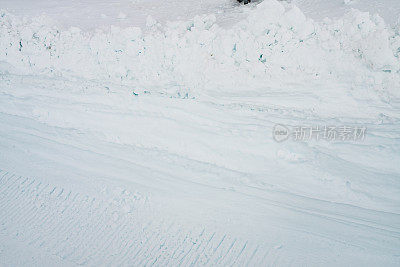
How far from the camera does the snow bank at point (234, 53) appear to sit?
11.8 ft

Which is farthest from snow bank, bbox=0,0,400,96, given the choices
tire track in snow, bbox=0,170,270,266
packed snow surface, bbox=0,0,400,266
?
tire track in snow, bbox=0,170,270,266

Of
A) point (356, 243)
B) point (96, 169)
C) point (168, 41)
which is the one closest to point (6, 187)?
point (96, 169)

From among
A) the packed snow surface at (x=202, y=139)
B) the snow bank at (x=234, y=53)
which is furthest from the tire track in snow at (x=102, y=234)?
the snow bank at (x=234, y=53)

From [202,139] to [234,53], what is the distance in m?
1.53

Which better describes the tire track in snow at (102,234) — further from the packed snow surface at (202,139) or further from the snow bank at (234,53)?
the snow bank at (234,53)

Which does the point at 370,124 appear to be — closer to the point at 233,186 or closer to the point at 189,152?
the point at 233,186

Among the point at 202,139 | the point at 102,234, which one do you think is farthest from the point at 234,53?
the point at 102,234

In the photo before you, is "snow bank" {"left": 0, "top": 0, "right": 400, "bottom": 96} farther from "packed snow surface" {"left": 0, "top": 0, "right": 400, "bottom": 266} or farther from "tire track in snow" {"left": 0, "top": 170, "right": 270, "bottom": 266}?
"tire track in snow" {"left": 0, "top": 170, "right": 270, "bottom": 266}

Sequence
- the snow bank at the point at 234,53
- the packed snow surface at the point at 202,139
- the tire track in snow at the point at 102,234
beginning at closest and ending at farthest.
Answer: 1. the tire track in snow at the point at 102,234
2. the packed snow surface at the point at 202,139
3. the snow bank at the point at 234,53

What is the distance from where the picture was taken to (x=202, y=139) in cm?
309

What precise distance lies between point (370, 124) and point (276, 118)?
989 millimetres

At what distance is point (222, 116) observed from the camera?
3.36 m

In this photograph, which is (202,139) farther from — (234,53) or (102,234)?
(234,53)

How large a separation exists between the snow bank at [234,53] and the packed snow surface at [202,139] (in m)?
0.02
